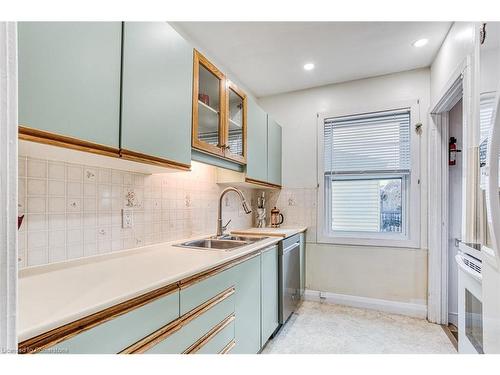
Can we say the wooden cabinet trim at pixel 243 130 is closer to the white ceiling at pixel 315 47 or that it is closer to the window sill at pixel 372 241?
the white ceiling at pixel 315 47

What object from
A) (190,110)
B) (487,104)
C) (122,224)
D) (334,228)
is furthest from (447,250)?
(122,224)

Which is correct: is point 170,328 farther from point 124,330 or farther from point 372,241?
point 372,241

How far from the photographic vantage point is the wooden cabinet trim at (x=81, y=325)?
0.58 metres

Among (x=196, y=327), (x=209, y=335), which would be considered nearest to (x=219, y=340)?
(x=209, y=335)

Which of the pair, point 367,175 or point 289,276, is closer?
point 289,276

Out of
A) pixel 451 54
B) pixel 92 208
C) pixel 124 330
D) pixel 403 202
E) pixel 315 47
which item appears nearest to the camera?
pixel 124 330

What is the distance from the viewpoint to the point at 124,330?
31.4 inches

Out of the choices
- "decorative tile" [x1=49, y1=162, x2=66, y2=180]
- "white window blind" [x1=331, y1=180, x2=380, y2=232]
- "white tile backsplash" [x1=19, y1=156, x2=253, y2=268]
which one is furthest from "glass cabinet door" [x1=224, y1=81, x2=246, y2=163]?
"white window blind" [x1=331, y1=180, x2=380, y2=232]

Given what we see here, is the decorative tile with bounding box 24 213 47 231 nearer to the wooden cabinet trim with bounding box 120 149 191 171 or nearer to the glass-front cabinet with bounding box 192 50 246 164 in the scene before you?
the wooden cabinet trim with bounding box 120 149 191 171

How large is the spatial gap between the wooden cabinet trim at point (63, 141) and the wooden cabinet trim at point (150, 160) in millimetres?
35

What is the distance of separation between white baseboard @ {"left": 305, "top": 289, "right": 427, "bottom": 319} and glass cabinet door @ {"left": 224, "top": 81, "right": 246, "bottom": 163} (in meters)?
1.84

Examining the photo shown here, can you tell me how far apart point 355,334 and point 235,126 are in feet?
6.69

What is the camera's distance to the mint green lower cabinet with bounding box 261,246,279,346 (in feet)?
6.09
